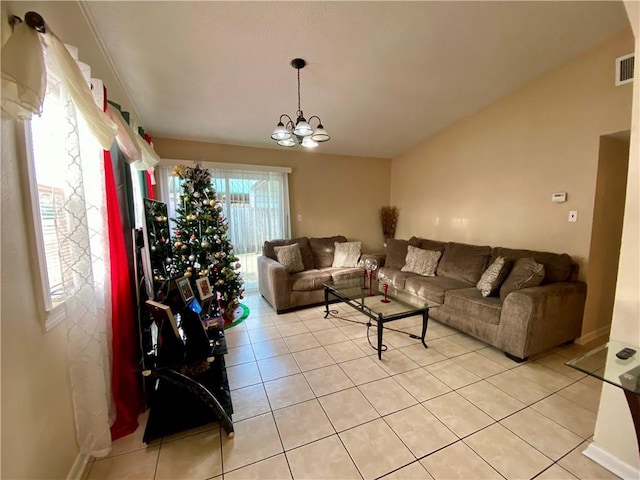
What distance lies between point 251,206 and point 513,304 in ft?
11.7

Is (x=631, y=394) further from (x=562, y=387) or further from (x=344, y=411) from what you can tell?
(x=344, y=411)

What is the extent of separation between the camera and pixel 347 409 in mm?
1760

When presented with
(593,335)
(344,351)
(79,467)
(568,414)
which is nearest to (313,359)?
(344,351)

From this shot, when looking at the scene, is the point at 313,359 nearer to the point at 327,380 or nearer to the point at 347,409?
the point at 327,380

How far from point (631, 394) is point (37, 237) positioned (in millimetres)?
2524

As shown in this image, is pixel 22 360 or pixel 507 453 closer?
pixel 22 360

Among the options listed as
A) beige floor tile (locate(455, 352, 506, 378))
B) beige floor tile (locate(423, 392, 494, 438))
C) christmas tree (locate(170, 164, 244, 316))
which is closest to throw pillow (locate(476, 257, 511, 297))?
beige floor tile (locate(455, 352, 506, 378))

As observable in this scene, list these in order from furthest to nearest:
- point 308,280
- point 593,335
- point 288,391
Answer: point 308,280
point 593,335
point 288,391

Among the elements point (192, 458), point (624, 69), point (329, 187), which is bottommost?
point (192, 458)

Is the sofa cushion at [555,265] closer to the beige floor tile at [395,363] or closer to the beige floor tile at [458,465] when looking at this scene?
the beige floor tile at [395,363]

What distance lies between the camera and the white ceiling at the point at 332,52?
185 centimetres

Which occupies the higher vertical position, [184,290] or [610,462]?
[184,290]

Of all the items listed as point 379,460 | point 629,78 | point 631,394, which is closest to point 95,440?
point 379,460

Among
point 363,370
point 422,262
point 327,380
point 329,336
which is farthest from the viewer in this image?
point 422,262
